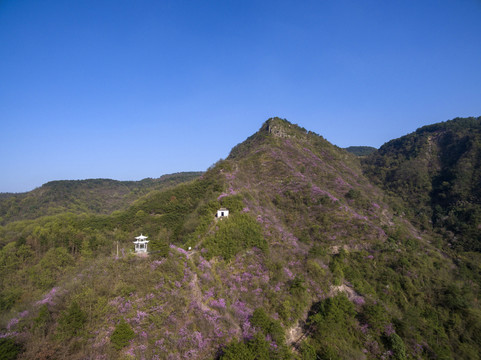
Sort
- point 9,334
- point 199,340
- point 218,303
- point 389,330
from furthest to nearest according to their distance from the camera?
point 389,330 < point 218,303 < point 199,340 < point 9,334

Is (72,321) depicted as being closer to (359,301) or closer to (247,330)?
(247,330)

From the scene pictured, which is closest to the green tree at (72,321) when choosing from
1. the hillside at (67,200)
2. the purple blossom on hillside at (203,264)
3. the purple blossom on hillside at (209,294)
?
the purple blossom on hillside at (209,294)

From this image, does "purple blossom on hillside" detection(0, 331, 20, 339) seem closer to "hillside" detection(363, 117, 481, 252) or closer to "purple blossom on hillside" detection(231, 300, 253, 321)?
"purple blossom on hillside" detection(231, 300, 253, 321)

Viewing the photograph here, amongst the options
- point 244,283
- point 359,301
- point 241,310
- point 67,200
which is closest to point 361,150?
point 359,301

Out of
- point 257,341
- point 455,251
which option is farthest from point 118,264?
point 455,251

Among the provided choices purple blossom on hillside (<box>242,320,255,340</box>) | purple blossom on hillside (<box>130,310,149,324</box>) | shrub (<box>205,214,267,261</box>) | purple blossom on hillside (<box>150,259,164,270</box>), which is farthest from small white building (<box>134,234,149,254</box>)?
purple blossom on hillside (<box>242,320,255,340</box>)

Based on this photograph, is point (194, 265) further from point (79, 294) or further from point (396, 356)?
point (396, 356)
